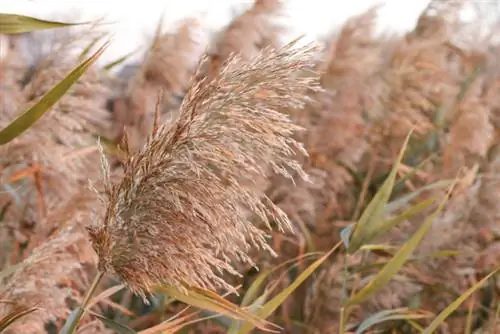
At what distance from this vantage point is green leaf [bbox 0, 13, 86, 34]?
4.57ft

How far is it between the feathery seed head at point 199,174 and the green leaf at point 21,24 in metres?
0.26

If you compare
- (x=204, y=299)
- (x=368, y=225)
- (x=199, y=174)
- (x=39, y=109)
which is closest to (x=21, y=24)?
(x=39, y=109)

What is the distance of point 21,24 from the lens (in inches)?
55.4

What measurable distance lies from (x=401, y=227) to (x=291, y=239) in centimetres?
45

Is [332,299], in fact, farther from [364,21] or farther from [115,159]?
[364,21]

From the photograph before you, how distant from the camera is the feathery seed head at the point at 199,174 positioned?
4.37 ft

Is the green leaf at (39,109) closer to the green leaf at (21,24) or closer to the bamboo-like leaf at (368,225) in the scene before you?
the green leaf at (21,24)

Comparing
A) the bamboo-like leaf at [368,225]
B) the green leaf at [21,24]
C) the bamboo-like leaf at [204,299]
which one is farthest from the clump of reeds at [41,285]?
the bamboo-like leaf at [368,225]

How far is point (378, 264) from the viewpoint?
2303 millimetres

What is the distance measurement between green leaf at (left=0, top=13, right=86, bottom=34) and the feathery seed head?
26cm

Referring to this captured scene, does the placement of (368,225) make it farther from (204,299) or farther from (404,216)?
(204,299)

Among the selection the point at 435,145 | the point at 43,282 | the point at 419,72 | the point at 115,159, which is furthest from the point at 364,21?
the point at 43,282

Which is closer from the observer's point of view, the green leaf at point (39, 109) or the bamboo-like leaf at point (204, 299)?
the green leaf at point (39, 109)

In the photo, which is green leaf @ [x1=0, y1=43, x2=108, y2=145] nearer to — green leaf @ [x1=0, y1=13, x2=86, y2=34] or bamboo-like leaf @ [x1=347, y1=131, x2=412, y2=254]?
green leaf @ [x1=0, y1=13, x2=86, y2=34]
